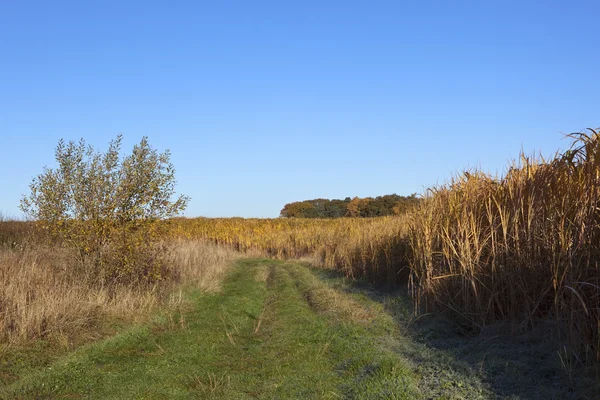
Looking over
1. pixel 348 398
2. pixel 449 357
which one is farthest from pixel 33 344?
pixel 449 357

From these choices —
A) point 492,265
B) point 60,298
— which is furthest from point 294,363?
point 60,298

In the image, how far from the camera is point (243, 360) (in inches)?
321

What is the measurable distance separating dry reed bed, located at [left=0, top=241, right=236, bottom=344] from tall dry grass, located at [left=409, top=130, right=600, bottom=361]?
6781 millimetres

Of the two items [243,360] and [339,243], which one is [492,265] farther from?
[339,243]

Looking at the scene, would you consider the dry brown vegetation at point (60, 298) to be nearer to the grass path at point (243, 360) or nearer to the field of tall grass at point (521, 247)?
the grass path at point (243, 360)

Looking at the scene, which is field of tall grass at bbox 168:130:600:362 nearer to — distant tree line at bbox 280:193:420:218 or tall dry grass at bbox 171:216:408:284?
tall dry grass at bbox 171:216:408:284

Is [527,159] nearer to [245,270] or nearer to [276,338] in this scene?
[276,338]

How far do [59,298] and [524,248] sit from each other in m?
8.87

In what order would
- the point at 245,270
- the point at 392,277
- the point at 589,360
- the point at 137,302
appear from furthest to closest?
the point at 245,270
the point at 392,277
the point at 137,302
the point at 589,360

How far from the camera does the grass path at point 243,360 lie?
21.4 feet

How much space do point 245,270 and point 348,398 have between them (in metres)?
17.8

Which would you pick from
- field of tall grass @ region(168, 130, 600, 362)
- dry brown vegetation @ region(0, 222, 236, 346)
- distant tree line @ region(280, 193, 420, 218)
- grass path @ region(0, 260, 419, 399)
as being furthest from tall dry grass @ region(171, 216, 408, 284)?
distant tree line @ region(280, 193, 420, 218)

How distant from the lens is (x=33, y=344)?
8562 mm

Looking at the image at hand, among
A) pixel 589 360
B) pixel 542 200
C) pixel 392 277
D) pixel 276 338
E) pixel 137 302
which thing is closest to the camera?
pixel 589 360
